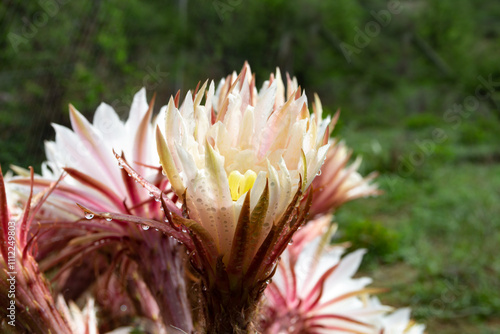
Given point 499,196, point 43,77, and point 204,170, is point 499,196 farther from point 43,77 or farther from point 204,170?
point 204,170

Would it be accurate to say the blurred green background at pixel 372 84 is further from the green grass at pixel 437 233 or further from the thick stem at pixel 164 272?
the thick stem at pixel 164 272

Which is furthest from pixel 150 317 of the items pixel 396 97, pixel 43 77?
pixel 396 97

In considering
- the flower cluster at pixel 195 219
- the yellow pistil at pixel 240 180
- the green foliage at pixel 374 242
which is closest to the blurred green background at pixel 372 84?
the green foliage at pixel 374 242

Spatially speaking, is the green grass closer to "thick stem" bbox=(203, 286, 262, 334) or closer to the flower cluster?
the flower cluster

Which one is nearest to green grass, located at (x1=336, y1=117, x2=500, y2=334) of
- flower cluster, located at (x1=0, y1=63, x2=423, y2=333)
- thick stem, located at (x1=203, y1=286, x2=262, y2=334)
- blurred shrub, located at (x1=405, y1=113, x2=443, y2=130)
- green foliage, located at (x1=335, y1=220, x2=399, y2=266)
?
green foliage, located at (x1=335, y1=220, x2=399, y2=266)

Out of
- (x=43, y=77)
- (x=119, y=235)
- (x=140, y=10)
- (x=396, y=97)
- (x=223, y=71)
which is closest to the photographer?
(x=119, y=235)

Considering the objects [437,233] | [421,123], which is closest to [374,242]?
[437,233]

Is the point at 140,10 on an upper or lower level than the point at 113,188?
upper

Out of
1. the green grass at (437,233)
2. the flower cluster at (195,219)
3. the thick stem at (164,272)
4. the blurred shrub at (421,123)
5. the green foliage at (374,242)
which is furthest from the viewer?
the blurred shrub at (421,123)
